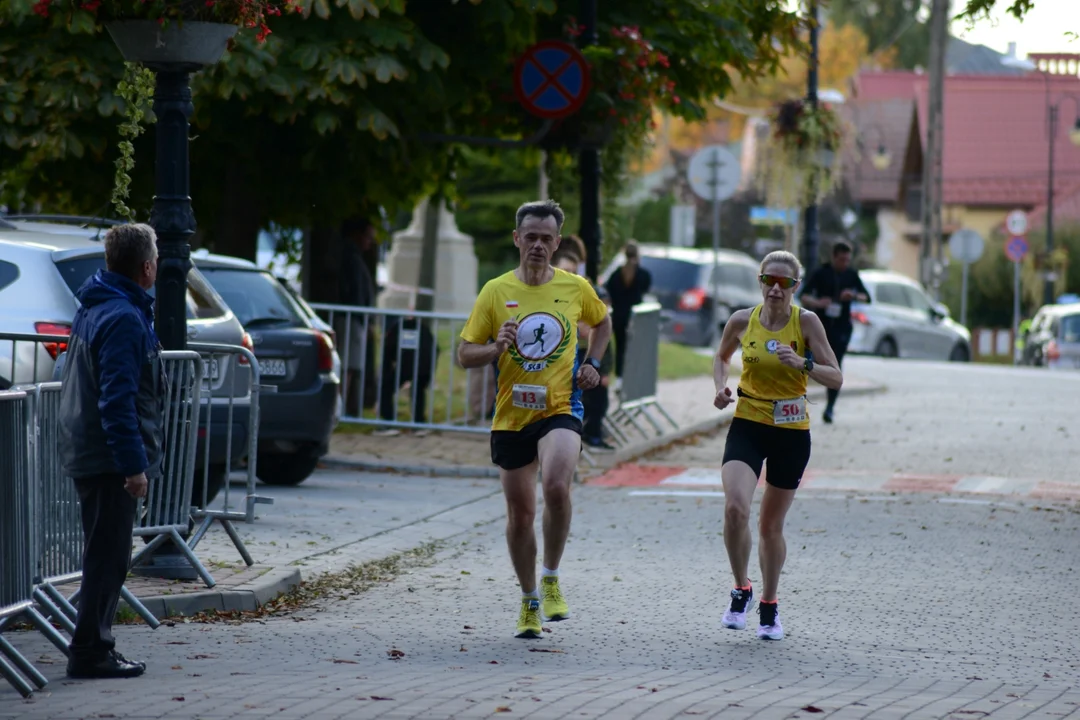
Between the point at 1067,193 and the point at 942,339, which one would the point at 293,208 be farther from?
the point at 1067,193

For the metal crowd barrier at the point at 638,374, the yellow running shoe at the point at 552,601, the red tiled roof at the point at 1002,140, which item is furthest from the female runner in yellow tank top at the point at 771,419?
the red tiled roof at the point at 1002,140

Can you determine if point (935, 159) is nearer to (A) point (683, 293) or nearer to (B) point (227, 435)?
(A) point (683, 293)

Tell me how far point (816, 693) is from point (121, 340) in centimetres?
270

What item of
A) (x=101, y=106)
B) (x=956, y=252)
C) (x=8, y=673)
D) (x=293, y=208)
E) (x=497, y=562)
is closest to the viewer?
(x=8, y=673)

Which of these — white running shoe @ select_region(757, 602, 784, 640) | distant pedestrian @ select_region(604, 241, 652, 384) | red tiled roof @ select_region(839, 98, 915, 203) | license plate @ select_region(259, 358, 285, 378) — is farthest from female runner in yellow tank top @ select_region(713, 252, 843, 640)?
red tiled roof @ select_region(839, 98, 915, 203)

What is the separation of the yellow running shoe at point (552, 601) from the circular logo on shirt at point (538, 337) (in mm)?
993

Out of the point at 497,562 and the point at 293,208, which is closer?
the point at 497,562

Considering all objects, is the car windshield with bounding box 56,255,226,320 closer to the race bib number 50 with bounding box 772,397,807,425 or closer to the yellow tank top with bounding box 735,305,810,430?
the yellow tank top with bounding box 735,305,810,430

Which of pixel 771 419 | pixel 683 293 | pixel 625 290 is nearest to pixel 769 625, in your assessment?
pixel 771 419

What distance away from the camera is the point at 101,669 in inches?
275

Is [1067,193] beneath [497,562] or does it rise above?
above

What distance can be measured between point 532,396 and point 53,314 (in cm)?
373

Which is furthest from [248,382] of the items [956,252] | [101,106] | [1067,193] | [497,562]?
[1067,193]

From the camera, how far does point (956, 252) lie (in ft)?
139
